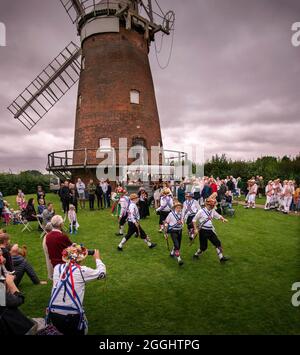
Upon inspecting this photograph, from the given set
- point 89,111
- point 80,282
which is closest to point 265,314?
point 80,282

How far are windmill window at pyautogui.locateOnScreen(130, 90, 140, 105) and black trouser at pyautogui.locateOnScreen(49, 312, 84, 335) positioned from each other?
22.1 m

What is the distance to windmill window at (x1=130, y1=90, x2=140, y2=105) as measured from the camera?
80.6 ft

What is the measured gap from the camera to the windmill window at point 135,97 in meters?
24.6

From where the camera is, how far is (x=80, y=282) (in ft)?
14.4

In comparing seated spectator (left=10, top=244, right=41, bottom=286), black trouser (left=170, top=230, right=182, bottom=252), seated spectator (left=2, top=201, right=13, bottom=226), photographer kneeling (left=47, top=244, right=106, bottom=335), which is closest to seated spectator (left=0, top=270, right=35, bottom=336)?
photographer kneeling (left=47, top=244, right=106, bottom=335)

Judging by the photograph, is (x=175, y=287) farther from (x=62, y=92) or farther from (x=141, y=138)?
(x=62, y=92)

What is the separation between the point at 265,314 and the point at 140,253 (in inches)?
197

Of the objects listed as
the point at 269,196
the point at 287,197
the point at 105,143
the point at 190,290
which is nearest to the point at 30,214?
the point at 190,290

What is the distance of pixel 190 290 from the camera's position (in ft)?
22.9

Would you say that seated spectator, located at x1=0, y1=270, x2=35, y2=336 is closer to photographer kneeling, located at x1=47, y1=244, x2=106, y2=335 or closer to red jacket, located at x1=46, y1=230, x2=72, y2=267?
photographer kneeling, located at x1=47, y1=244, x2=106, y2=335

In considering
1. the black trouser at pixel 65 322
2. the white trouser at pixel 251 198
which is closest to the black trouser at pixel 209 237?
the black trouser at pixel 65 322

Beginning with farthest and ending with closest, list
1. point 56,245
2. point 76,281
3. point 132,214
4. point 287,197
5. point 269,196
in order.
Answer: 1. point 269,196
2. point 287,197
3. point 132,214
4. point 56,245
5. point 76,281

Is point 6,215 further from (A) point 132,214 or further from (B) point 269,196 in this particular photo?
(B) point 269,196

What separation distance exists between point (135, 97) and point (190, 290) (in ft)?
67.7
